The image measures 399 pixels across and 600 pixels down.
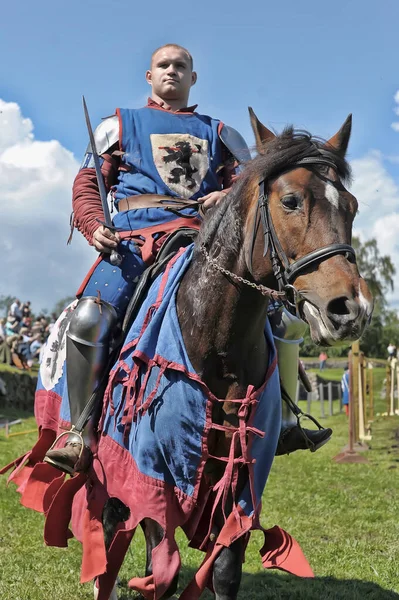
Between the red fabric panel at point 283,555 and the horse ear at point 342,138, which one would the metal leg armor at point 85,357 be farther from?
the horse ear at point 342,138

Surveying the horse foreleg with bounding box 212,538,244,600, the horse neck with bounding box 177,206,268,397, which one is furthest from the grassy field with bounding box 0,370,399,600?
the horse neck with bounding box 177,206,268,397

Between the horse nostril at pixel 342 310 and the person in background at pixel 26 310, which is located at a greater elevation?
the person in background at pixel 26 310

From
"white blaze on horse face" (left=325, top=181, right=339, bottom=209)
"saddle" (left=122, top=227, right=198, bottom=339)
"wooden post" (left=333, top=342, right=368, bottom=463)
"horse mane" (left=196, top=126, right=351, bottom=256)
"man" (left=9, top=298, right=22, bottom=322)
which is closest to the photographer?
"white blaze on horse face" (left=325, top=181, right=339, bottom=209)

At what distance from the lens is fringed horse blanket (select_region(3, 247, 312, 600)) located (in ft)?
10.7

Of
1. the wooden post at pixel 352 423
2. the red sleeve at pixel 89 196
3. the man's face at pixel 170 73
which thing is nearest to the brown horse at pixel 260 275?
the red sleeve at pixel 89 196

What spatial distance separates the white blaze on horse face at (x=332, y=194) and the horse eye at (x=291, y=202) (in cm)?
12

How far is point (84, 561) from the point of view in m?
3.61

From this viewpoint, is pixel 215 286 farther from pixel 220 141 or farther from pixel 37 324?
pixel 37 324

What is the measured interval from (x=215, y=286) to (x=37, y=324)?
22.1 metres

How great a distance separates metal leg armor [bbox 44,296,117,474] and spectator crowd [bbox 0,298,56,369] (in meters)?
16.8

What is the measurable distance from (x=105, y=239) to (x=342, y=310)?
1.68 metres

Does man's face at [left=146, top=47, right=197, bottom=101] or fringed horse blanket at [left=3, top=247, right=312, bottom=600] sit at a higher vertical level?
man's face at [left=146, top=47, right=197, bottom=101]

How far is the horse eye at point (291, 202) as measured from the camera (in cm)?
288

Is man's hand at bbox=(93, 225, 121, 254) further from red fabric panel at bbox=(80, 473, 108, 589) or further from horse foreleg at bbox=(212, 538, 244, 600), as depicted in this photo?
horse foreleg at bbox=(212, 538, 244, 600)
